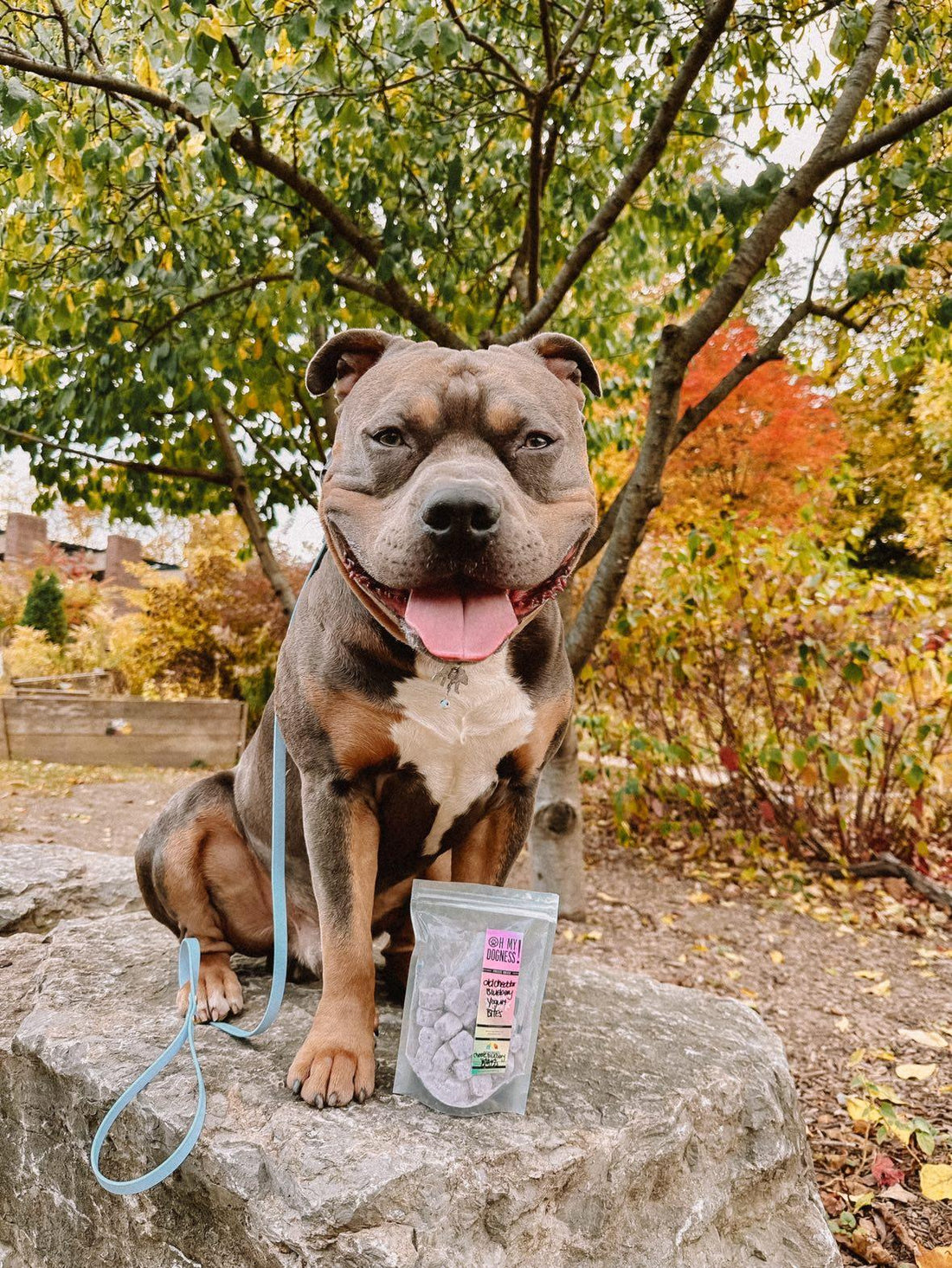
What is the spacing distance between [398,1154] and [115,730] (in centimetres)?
865

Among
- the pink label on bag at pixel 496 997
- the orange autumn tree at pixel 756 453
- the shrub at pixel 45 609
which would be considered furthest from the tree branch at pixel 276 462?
the shrub at pixel 45 609

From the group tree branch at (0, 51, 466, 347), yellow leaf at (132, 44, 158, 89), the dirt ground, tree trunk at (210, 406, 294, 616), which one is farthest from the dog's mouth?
tree trunk at (210, 406, 294, 616)

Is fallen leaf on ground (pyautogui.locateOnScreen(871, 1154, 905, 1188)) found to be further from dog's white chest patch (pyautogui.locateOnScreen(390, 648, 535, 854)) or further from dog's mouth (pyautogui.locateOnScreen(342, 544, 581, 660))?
dog's mouth (pyautogui.locateOnScreen(342, 544, 581, 660))

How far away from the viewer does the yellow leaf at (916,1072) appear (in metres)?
3.43

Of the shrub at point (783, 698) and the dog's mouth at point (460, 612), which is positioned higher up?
the dog's mouth at point (460, 612)

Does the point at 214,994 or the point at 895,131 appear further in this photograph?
the point at 895,131

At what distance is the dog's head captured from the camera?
1.68 m

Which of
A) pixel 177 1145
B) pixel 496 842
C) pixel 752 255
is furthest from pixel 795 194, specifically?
pixel 177 1145

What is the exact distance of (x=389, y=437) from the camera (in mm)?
1902

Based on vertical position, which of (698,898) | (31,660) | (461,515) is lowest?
(31,660)

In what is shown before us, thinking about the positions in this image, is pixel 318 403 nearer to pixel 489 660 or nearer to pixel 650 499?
pixel 650 499

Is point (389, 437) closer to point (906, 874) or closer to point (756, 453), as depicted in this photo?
point (906, 874)

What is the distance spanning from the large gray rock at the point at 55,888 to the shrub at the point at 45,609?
42.6 ft

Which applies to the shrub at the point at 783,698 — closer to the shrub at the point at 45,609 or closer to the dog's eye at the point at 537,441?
the dog's eye at the point at 537,441
